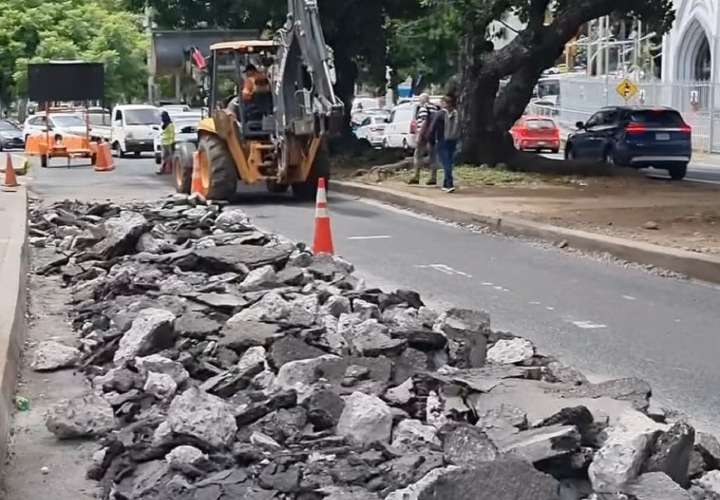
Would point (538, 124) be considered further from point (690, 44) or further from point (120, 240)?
point (120, 240)

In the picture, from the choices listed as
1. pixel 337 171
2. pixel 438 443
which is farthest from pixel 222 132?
pixel 438 443

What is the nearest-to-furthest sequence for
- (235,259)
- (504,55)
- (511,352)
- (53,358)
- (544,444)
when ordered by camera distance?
(544,444)
(511,352)
(53,358)
(235,259)
(504,55)

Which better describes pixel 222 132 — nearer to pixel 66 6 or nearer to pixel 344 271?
pixel 344 271

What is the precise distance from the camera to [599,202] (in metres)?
19.5

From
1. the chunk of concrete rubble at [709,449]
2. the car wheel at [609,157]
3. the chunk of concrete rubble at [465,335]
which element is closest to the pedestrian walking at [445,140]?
the car wheel at [609,157]

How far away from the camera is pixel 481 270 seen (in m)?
13.4

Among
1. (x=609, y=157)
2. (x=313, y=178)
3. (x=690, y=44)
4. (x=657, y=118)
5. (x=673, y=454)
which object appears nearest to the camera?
(x=673, y=454)

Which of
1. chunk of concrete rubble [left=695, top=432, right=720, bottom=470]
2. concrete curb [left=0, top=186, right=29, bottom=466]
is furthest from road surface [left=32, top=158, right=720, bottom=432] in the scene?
concrete curb [left=0, top=186, right=29, bottom=466]

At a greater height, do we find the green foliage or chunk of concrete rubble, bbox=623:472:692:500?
the green foliage

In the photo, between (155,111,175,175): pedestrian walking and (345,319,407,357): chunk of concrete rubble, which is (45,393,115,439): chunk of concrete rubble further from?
(155,111,175,175): pedestrian walking

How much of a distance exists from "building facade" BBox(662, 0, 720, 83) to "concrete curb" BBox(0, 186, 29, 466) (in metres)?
38.6

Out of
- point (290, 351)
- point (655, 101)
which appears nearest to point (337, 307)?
point (290, 351)

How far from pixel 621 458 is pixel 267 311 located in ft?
13.2

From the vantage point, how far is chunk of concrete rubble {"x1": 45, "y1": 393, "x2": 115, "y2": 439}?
22.4 ft
